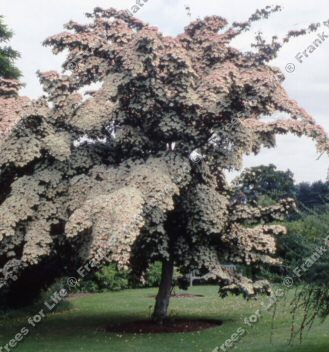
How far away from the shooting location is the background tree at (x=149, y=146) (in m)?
12.8

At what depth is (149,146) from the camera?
565 inches

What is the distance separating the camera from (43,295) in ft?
72.4

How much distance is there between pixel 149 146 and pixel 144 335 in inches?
169

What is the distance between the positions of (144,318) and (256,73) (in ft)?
24.7

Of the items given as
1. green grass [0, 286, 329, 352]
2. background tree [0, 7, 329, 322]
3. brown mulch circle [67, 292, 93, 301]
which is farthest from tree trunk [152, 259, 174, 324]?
brown mulch circle [67, 292, 93, 301]

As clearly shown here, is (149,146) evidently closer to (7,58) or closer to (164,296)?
(164,296)

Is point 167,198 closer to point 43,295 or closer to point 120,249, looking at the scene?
point 120,249

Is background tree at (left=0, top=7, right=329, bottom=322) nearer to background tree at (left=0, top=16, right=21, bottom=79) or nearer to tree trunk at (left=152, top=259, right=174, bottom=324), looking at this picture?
tree trunk at (left=152, top=259, right=174, bottom=324)

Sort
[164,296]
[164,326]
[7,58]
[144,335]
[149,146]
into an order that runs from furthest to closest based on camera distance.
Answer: [7,58]
[164,296]
[164,326]
[149,146]
[144,335]

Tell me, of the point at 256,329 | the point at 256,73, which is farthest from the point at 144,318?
the point at 256,73

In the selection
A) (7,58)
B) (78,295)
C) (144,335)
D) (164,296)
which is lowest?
(144,335)

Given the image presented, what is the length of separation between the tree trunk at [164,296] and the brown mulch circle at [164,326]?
0.63 feet

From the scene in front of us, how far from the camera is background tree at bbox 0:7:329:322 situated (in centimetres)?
1283

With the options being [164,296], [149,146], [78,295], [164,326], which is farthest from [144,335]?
[78,295]
